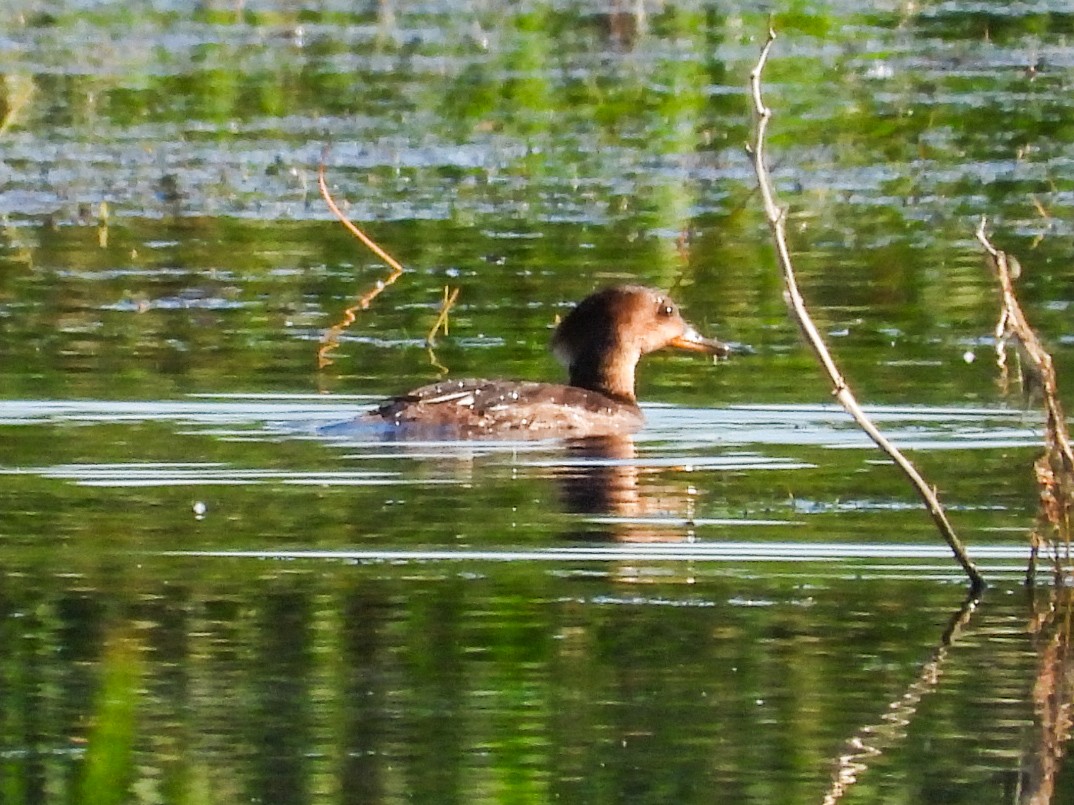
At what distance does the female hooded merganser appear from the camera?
1100cm

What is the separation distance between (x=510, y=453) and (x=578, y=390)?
0.92 meters

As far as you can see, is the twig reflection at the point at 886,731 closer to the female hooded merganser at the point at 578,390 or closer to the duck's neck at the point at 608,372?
the female hooded merganser at the point at 578,390

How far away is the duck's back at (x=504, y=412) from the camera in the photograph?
10938mm

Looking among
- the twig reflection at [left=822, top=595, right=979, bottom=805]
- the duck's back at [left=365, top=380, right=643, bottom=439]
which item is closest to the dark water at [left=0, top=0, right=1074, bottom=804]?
the twig reflection at [left=822, top=595, right=979, bottom=805]

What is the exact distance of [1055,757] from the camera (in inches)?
254

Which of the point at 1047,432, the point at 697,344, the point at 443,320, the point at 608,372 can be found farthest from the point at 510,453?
the point at 1047,432

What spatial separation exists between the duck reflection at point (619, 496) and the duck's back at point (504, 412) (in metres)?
0.19

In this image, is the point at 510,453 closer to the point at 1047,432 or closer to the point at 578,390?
the point at 578,390

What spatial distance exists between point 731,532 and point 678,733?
2.35 m

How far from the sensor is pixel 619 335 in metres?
12.4

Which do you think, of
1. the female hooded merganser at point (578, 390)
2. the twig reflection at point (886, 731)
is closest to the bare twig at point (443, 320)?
the female hooded merganser at point (578, 390)

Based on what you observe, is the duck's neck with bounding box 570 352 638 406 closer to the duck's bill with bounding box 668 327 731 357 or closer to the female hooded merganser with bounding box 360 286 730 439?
the female hooded merganser with bounding box 360 286 730 439

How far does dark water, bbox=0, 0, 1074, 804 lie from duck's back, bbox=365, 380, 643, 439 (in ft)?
0.39

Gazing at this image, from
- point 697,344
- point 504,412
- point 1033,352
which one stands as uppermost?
point 1033,352
